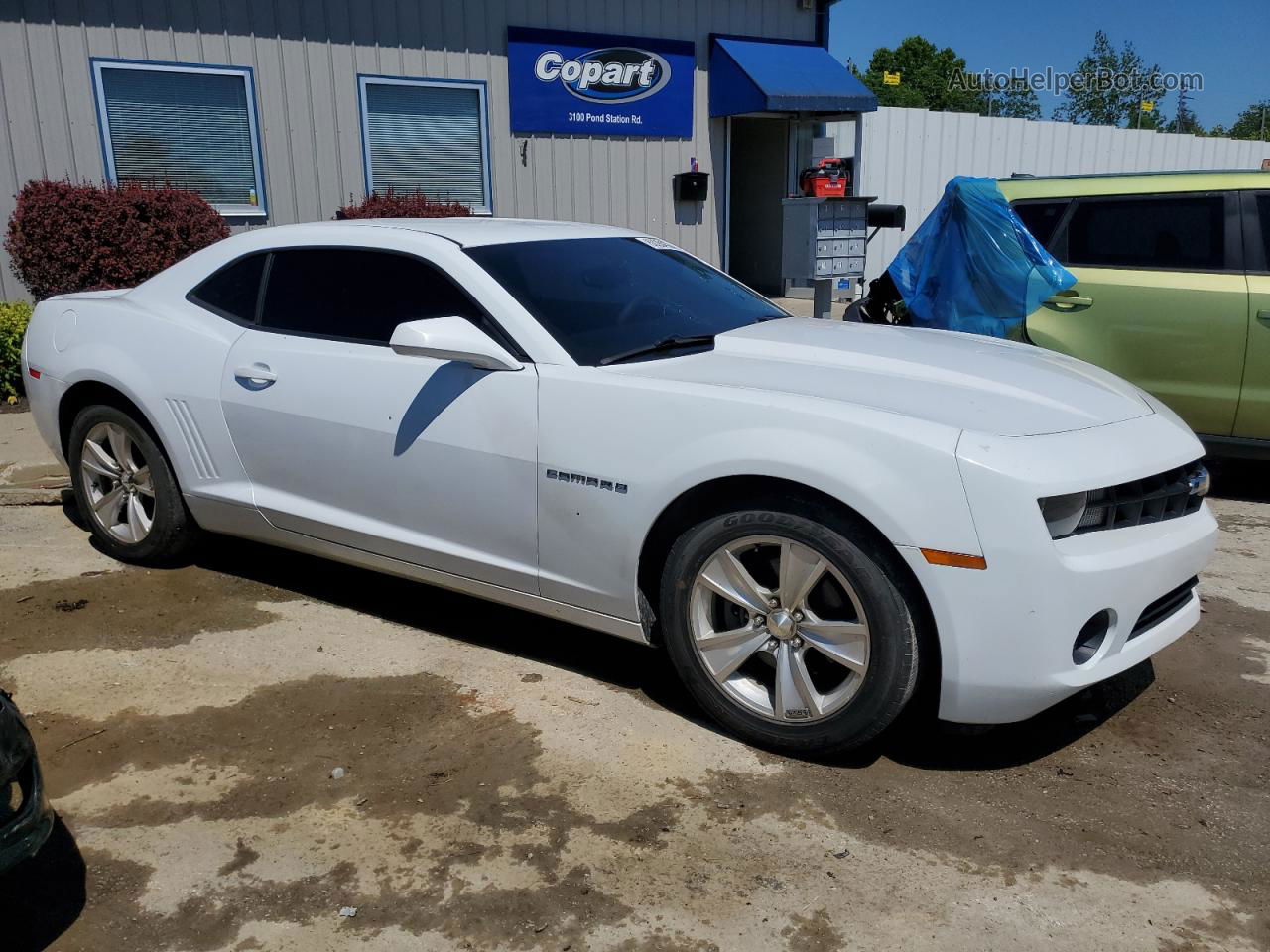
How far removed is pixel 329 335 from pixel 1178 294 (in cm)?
437

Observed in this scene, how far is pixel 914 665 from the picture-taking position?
9.48 ft

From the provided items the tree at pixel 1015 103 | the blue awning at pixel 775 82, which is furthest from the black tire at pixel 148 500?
the tree at pixel 1015 103

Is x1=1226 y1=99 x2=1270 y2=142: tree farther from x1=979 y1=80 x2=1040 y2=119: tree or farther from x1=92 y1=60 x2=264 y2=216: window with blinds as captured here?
x1=92 y1=60 x2=264 y2=216: window with blinds

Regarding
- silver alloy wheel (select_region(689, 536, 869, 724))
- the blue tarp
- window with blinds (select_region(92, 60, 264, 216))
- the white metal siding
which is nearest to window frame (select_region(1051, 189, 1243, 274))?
the blue tarp

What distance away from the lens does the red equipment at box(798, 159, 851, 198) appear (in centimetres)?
1308

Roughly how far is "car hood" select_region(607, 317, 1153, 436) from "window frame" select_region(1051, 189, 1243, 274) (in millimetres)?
2347

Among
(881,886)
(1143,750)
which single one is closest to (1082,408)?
(1143,750)

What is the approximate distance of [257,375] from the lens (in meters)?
4.09

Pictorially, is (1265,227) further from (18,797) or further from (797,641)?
(18,797)

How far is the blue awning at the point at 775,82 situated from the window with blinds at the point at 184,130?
544 centimetres

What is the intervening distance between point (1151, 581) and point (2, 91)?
9758 millimetres

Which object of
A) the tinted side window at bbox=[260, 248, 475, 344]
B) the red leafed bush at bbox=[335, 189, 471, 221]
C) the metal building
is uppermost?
the metal building

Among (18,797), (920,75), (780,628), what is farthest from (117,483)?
(920,75)

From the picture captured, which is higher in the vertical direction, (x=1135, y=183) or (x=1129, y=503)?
(x=1135, y=183)
